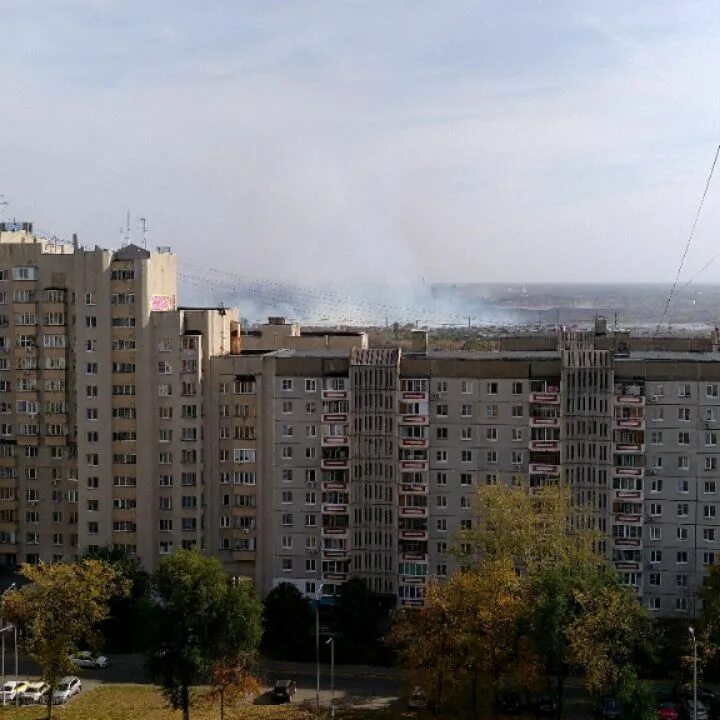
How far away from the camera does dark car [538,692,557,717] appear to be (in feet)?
135

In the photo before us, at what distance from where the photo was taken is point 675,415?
49.6 m

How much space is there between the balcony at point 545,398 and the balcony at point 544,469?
2.86 m

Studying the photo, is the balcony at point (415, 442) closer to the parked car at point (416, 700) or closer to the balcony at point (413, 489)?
the balcony at point (413, 489)

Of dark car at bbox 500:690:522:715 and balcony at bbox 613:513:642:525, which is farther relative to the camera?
balcony at bbox 613:513:642:525

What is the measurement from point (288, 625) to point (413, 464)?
9235 mm

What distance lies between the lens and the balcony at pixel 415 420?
5106 centimetres

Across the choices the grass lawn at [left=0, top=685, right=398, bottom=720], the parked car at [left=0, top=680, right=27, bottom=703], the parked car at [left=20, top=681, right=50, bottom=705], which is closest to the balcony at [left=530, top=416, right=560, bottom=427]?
the grass lawn at [left=0, top=685, right=398, bottom=720]

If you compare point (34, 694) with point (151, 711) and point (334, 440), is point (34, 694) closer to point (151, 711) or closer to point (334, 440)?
Answer: point (151, 711)

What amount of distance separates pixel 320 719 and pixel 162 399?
1829 centimetres

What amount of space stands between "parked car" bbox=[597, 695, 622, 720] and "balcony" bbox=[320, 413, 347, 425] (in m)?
17.1

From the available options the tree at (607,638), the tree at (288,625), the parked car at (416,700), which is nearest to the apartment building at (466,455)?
the tree at (288,625)

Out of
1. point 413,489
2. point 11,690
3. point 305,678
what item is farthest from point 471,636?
point 11,690

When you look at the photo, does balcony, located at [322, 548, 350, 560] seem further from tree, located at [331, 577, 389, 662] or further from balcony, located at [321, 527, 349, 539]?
Answer: tree, located at [331, 577, 389, 662]

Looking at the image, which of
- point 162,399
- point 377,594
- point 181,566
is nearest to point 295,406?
point 162,399
